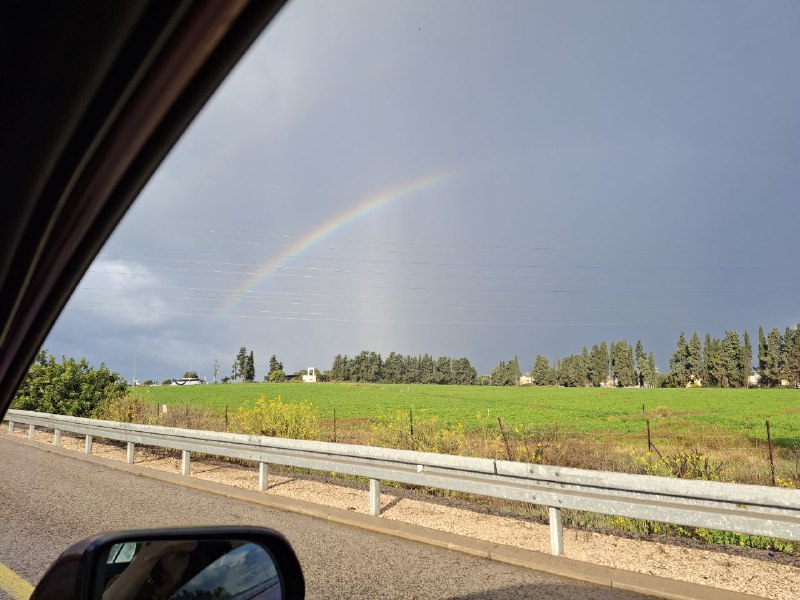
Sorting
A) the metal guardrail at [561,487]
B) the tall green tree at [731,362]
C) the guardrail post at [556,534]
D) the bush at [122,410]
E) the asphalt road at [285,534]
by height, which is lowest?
the asphalt road at [285,534]

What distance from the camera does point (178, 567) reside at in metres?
1.68

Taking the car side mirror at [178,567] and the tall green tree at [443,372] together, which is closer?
the car side mirror at [178,567]

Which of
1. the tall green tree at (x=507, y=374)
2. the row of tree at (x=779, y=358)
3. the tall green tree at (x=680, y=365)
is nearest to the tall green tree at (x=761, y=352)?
the row of tree at (x=779, y=358)

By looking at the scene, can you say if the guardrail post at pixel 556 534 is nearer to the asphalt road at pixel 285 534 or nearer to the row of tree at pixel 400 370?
the asphalt road at pixel 285 534

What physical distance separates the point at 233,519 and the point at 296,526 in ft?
2.89

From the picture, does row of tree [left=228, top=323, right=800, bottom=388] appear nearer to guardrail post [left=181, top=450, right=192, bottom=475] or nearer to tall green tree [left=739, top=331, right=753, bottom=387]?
tall green tree [left=739, top=331, right=753, bottom=387]

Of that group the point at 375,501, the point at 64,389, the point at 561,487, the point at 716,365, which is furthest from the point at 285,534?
the point at 716,365

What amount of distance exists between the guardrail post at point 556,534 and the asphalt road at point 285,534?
0.57 meters

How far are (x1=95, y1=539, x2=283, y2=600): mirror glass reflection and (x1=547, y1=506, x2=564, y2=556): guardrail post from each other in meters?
4.48

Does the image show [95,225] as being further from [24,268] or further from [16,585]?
[16,585]

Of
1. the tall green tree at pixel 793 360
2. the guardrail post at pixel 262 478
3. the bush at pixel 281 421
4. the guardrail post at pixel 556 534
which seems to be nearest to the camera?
the guardrail post at pixel 556 534

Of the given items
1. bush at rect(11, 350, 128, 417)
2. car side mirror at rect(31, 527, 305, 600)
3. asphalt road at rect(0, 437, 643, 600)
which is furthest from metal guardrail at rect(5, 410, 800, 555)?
bush at rect(11, 350, 128, 417)

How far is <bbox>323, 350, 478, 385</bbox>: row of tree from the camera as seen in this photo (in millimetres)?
146625

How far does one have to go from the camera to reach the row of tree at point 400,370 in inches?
5773
